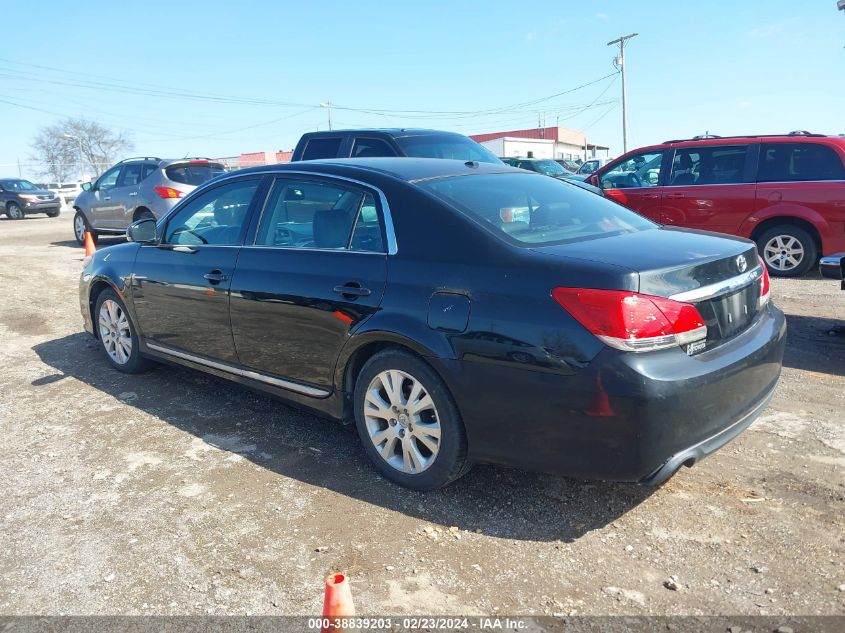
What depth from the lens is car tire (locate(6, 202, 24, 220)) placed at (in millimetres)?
24500

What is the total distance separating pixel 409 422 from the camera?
137 inches

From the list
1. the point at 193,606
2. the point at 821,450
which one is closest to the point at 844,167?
the point at 821,450

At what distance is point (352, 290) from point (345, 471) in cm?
101


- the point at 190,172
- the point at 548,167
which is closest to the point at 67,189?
the point at 190,172

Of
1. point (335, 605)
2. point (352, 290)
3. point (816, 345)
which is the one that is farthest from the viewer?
point (816, 345)

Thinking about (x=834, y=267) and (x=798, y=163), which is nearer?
(x=834, y=267)

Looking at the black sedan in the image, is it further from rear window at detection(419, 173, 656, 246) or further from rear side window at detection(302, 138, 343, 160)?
rear side window at detection(302, 138, 343, 160)

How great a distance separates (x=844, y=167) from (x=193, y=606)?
8750 mm

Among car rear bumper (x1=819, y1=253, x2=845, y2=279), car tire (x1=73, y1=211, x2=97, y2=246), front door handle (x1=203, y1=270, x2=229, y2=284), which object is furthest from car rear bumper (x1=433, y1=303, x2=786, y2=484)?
car tire (x1=73, y1=211, x2=97, y2=246)

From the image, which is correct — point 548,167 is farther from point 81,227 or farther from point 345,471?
point 345,471

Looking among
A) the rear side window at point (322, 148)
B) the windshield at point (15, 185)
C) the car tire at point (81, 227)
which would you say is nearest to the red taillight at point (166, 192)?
the car tire at point (81, 227)

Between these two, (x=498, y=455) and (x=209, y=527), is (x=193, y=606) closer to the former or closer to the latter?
(x=209, y=527)

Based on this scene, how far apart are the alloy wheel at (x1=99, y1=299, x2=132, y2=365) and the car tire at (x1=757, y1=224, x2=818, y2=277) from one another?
7606 mm

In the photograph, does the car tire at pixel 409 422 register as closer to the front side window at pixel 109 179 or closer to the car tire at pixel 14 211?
the front side window at pixel 109 179
